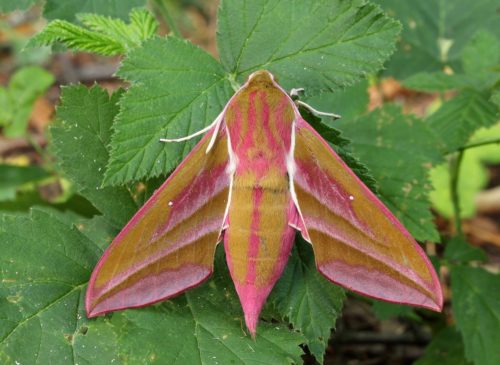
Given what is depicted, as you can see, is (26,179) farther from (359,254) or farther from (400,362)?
(359,254)

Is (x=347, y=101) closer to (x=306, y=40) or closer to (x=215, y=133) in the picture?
(x=306, y=40)

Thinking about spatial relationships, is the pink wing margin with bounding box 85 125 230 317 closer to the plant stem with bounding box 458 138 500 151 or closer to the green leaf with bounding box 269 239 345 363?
the green leaf with bounding box 269 239 345 363

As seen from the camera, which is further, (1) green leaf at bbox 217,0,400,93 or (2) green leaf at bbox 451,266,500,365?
(2) green leaf at bbox 451,266,500,365

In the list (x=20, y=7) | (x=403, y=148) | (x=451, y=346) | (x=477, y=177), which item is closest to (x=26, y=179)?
(x=20, y=7)

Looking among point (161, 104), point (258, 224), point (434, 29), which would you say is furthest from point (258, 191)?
point (434, 29)

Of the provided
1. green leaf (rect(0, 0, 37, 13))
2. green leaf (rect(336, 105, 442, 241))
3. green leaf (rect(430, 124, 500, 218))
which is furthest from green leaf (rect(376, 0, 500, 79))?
green leaf (rect(0, 0, 37, 13))

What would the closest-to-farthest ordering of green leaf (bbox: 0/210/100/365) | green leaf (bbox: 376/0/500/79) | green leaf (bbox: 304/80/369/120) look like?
green leaf (bbox: 0/210/100/365), green leaf (bbox: 304/80/369/120), green leaf (bbox: 376/0/500/79)
